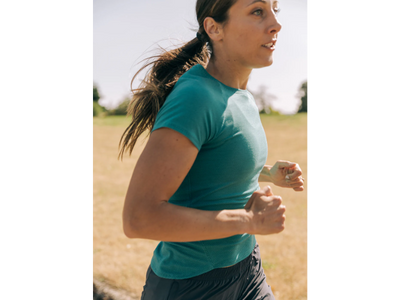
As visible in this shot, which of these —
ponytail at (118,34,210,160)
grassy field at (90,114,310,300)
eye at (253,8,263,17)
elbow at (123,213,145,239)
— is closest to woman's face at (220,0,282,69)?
eye at (253,8,263,17)

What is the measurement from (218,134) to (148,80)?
0.64m

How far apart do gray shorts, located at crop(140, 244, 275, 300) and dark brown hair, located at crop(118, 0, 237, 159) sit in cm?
64

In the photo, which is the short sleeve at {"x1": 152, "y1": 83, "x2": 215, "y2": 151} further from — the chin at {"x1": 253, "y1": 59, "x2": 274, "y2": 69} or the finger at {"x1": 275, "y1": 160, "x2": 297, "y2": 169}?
the finger at {"x1": 275, "y1": 160, "x2": 297, "y2": 169}

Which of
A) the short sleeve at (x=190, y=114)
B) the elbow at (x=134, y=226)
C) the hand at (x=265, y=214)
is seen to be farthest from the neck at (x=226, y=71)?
the elbow at (x=134, y=226)

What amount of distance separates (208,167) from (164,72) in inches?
25.0

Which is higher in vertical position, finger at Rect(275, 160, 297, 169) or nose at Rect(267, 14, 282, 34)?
nose at Rect(267, 14, 282, 34)

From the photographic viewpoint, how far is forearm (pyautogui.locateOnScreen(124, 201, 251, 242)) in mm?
1143

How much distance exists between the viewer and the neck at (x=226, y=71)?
5.15 ft

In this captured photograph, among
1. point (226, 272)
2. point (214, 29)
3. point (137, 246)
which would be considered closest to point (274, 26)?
point (214, 29)

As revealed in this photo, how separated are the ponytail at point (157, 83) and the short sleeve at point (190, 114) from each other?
0.33 metres

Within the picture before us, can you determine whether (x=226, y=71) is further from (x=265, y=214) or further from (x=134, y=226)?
(x=134, y=226)

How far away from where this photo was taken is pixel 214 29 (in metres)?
1.56

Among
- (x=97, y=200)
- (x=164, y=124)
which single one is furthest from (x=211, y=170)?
(x=97, y=200)

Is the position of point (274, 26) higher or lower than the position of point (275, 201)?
higher
